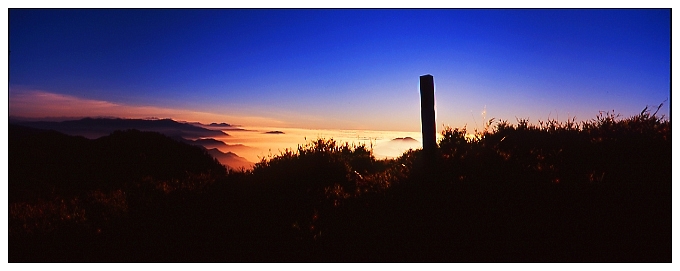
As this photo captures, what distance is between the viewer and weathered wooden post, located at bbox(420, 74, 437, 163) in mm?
6184

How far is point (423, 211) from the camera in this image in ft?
16.2

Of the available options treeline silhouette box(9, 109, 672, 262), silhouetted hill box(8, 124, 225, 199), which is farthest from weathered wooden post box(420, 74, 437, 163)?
silhouetted hill box(8, 124, 225, 199)

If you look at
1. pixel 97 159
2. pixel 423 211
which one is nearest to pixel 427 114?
pixel 423 211

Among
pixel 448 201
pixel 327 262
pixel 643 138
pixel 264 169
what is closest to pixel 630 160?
pixel 643 138

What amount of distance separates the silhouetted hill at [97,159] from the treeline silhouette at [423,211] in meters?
1.24

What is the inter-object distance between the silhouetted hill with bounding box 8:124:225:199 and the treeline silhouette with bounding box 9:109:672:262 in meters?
1.24

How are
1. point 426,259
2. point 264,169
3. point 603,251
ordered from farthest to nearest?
point 264,169 → point 426,259 → point 603,251

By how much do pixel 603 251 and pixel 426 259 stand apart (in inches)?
78.5

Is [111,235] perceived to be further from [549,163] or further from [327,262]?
[549,163]

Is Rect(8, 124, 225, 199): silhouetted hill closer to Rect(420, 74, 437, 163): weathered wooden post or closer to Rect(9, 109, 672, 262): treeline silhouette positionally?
Rect(9, 109, 672, 262): treeline silhouette

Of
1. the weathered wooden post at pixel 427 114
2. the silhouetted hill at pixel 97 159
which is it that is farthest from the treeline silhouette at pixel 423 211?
the silhouetted hill at pixel 97 159

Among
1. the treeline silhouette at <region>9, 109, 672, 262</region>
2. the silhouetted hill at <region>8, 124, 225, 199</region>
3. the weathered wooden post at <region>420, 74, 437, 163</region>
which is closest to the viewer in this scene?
the treeline silhouette at <region>9, 109, 672, 262</region>

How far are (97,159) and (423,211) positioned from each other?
9790mm

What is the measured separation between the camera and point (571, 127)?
23.5 feet
